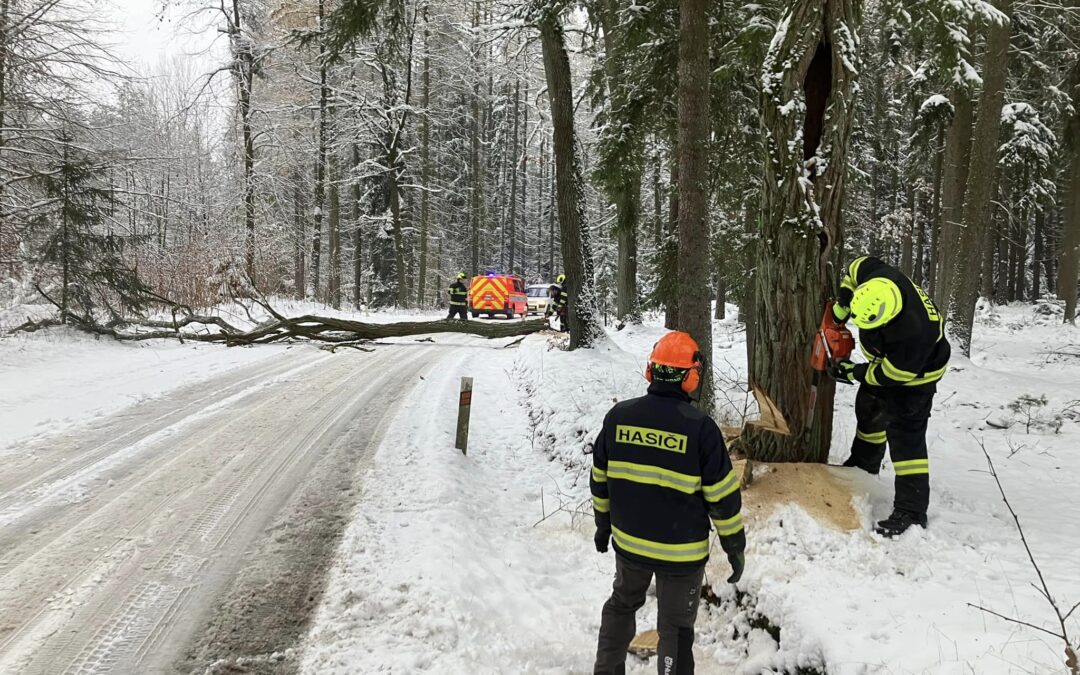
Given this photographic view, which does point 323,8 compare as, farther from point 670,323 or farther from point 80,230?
point 670,323

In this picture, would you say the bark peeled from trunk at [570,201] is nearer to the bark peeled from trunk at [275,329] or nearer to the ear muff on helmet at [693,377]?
the bark peeled from trunk at [275,329]

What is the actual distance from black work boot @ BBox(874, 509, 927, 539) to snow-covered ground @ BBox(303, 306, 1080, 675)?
A: 89 millimetres

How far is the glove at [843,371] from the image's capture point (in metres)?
4.50

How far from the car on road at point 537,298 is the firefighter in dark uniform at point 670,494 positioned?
24.8 m

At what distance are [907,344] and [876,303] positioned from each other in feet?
1.17

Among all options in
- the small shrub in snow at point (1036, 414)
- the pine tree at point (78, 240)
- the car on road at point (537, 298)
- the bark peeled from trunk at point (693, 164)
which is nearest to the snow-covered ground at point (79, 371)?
the pine tree at point (78, 240)

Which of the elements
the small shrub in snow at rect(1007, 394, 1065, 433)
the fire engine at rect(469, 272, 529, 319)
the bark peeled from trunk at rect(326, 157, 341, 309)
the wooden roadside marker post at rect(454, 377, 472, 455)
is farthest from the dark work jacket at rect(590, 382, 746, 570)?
the bark peeled from trunk at rect(326, 157, 341, 309)

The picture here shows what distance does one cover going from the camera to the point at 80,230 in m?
12.2

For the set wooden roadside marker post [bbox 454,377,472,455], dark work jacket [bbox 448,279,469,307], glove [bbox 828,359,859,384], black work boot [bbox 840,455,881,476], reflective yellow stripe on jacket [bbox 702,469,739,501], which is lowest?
wooden roadside marker post [bbox 454,377,472,455]

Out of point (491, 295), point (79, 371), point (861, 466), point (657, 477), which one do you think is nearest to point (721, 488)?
point (657, 477)

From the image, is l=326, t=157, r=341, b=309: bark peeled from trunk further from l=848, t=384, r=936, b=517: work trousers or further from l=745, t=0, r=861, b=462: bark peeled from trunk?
l=848, t=384, r=936, b=517: work trousers

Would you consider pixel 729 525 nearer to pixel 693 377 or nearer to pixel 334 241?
pixel 693 377

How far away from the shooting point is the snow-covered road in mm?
3457

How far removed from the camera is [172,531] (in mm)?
4711
